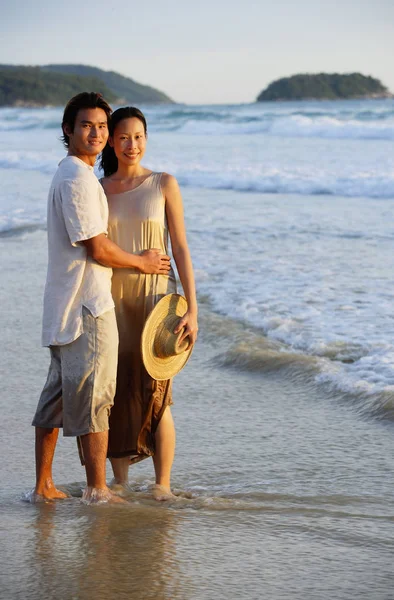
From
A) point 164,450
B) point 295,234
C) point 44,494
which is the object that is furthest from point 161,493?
point 295,234

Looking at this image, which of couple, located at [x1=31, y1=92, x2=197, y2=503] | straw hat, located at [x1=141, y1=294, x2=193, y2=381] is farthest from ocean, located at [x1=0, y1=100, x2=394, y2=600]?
straw hat, located at [x1=141, y1=294, x2=193, y2=381]

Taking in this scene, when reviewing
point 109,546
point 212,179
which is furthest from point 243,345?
point 212,179

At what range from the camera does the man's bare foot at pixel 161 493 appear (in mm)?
3703

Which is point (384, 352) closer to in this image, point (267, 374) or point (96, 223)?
point (267, 374)

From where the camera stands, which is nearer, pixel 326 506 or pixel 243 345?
pixel 326 506

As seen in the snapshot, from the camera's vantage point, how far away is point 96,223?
130 inches

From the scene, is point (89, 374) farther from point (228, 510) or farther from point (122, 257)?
point (228, 510)

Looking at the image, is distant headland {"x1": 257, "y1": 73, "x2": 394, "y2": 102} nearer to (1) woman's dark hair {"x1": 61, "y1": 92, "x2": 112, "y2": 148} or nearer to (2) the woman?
(2) the woman

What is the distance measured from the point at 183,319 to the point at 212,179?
49.7 ft

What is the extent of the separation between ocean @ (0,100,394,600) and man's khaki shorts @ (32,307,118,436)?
362 millimetres

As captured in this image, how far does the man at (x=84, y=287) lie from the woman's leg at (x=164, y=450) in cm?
35

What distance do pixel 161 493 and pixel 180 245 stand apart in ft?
3.39

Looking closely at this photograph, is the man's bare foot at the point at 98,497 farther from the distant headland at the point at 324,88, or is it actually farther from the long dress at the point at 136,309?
the distant headland at the point at 324,88

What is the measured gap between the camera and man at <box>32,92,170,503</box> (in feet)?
10.9
